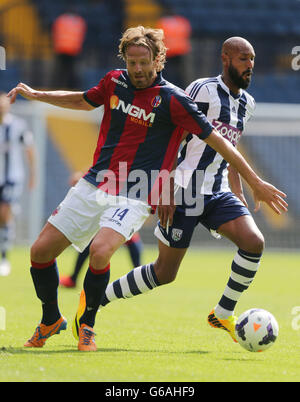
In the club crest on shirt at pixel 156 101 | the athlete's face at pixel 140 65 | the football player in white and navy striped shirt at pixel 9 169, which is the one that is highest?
the athlete's face at pixel 140 65

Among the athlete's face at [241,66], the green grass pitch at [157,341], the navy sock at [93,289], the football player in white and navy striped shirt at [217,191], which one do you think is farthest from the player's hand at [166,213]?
the athlete's face at [241,66]

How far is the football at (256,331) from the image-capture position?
486 cm

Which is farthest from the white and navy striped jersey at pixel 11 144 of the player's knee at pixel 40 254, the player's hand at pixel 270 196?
the player's hand at pixel 270 196

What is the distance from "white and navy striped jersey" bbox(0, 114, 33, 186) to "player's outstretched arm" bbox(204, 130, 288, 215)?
20.4 ft

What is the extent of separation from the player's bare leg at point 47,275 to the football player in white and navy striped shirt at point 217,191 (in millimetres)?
898

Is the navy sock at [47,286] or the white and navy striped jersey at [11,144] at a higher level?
the navy sock at [47,286]

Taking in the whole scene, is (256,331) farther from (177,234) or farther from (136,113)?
(136,113)

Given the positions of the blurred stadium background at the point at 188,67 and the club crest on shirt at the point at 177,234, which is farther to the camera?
the blurred stadium background at the point at 188,67

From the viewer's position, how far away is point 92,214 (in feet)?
16.3

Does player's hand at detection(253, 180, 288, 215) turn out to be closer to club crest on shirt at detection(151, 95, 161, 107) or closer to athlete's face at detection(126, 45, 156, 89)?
club crest on shirt at detection(151, 95, 161, 107)

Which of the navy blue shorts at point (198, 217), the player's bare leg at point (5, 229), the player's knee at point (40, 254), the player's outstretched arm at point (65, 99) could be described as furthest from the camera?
the player's bare leg at point (5, 229)

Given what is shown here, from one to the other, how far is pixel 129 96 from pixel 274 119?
10.5 m

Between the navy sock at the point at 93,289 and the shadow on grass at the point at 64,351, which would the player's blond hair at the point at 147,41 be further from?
the shadow on grass at the point at 64,351

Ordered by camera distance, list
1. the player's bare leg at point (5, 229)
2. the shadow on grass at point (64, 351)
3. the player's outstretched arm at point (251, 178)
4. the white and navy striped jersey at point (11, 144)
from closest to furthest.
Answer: the shadow on grass at point (64, 351) < the player's outstretched arm at point (251, 178) < the player's bare leg at point (5, 229) < the white and navy striped jersey at point (11, 144)
